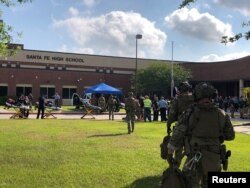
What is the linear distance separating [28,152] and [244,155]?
5.75 m

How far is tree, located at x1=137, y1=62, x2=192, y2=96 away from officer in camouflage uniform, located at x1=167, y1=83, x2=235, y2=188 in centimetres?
5348

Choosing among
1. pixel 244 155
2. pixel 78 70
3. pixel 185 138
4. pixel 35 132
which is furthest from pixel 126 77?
pixel 185 138

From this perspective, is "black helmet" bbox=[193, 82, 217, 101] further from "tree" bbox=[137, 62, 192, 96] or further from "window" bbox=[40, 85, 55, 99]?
"window" bbox=[40, 85, 55, 99]

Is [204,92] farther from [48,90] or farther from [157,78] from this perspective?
[48,90]

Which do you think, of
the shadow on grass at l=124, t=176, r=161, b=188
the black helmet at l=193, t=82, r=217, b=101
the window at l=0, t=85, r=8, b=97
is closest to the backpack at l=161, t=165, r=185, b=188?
the black helmet at l=193, t=82, r=217, b=101

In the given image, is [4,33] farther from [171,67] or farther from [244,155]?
[171,67]

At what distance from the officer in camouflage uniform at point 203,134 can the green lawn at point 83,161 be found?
266cm

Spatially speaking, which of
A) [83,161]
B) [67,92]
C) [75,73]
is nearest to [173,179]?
[83,161]

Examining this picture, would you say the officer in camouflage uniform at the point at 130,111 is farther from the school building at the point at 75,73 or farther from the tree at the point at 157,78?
the tree at the point at 157,78

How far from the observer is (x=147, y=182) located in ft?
29.8

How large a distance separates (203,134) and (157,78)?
53.9 meters

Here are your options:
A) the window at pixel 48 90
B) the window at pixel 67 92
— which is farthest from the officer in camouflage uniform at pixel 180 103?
the window at pixel 67 92

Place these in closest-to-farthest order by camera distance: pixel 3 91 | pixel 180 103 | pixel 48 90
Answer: pixel 180 103 → pixel 3 91 → pixel 48 90

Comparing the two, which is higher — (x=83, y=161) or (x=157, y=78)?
(x=157, y=78)
